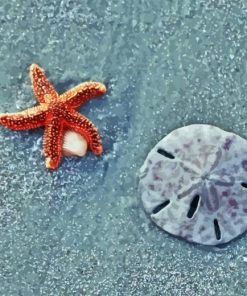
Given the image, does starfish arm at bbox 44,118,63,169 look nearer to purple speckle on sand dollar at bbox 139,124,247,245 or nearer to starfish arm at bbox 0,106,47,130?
starfish arm at bbox 0,106,47,130

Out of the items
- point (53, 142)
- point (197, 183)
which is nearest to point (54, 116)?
point (53, 142)

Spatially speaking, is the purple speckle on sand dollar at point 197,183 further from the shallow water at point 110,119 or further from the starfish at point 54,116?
the starfish at point 54,116

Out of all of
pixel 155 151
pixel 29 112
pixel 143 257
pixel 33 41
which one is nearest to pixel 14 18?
pixel 33 41

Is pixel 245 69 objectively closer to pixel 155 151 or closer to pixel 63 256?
pixel 155 151

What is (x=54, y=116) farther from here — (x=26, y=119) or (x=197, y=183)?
(x=197, y=183)

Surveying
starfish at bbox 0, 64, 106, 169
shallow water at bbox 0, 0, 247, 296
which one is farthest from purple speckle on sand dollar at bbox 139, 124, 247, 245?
starfish at bbox 0, 64, 106, 169
